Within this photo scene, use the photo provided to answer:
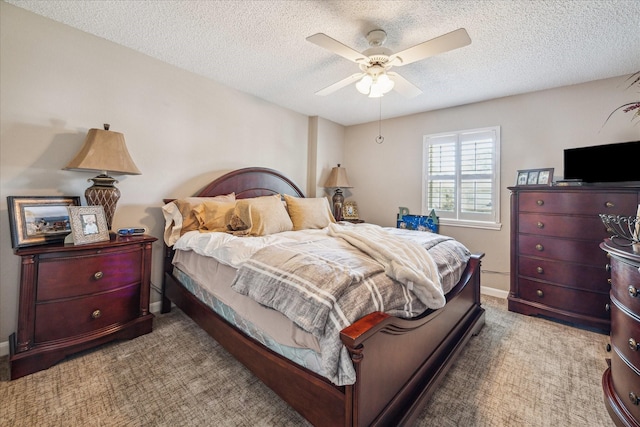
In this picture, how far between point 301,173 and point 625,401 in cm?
370

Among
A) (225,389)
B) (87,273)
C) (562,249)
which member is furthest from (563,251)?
(87,273)

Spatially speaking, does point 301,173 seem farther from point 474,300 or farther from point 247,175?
point 474,300

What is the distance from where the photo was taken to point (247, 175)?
3264mm

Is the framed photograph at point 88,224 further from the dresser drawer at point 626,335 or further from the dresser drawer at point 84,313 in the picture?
the dresser drawer at point 626,335

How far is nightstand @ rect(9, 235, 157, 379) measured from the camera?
1641mm

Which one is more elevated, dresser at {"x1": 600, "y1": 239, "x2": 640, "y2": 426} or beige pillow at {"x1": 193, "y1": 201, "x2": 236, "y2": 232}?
beige pillow at {"x1": 193, "y1": 201, "x2": 236, "y2": 232}

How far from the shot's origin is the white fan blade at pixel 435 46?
5.13ft

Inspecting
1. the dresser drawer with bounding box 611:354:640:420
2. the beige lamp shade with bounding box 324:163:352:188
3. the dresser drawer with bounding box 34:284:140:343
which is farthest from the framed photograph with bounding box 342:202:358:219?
the dresser drawer with bounding box 611:354:640:420

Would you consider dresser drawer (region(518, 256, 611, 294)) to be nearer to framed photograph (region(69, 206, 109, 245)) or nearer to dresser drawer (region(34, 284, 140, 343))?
dresser drawer (region(34, 284, 140, 343))

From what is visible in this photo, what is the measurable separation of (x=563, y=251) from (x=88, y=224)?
401 centimetres

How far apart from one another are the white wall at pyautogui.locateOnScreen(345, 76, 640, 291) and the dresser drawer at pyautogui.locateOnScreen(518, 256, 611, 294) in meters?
0.62

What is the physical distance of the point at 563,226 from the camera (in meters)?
2.45

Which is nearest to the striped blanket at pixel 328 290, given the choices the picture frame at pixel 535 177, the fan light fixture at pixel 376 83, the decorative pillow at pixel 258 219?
the decorative pillow at pixel 258 219

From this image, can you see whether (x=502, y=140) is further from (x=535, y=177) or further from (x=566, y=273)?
(x=566, y=273)
